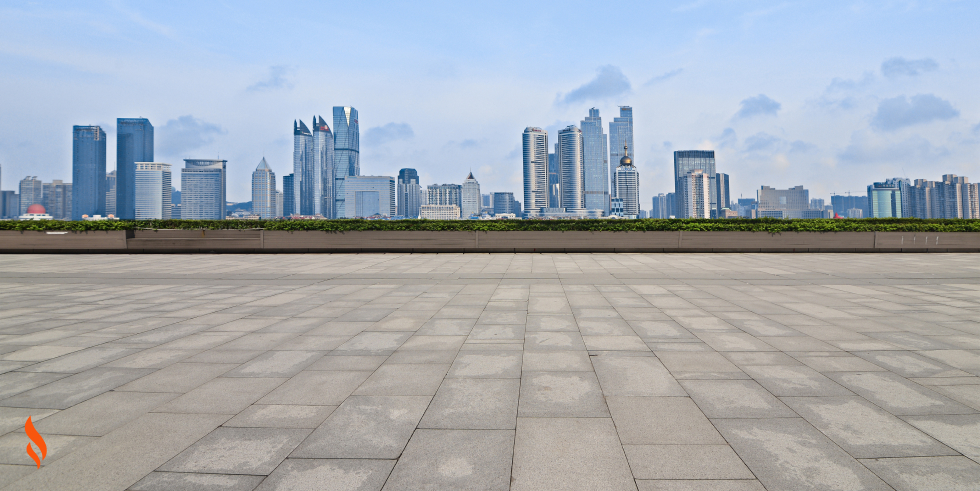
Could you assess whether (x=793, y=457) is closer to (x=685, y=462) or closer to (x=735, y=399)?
(x=685, y=462)

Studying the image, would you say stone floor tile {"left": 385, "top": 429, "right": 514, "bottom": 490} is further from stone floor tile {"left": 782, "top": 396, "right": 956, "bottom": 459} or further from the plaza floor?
stone floor tile {"left": 782, "top": 396, "right": 956, "bottom": 459}

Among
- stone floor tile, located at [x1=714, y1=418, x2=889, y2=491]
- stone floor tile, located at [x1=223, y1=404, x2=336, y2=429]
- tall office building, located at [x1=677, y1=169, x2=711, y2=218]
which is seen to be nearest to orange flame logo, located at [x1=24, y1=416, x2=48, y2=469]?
stone floor tile, located at [x1=223, y1=404, x2=336, y2=429]

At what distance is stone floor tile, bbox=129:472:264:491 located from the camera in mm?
2510

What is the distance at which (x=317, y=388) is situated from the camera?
13.3 feet

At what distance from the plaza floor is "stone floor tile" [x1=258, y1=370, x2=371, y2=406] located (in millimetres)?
27

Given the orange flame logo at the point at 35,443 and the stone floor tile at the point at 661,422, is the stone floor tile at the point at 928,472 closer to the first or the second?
the stone floor tile at the point at 661,422

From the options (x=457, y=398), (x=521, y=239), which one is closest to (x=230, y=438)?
(x=457, y=398)

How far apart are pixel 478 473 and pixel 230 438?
1723mm

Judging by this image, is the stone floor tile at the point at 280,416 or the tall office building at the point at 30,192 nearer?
the stone floor tile at the point at 280,416

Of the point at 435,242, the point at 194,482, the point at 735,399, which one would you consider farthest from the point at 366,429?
the point at 435,242

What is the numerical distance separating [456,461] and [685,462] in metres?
1.36

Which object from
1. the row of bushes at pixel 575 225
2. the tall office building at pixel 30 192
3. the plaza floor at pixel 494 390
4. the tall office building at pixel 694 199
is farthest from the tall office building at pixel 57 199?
the tall office building at pixel 694 199

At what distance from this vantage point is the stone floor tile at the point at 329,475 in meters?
2.50

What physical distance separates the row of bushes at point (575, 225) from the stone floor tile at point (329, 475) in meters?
15.6
